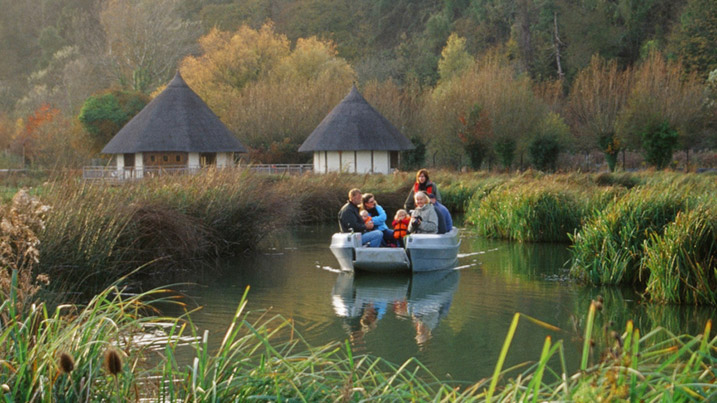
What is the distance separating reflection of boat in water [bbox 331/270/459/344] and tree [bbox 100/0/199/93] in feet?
150

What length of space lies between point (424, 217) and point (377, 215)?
1.17 m

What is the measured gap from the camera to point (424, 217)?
14258 mm

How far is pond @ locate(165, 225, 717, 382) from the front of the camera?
8.88 metres

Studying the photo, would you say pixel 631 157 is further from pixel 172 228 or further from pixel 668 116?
pixel 172 228

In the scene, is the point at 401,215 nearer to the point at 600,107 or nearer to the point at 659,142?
the point at 659,142

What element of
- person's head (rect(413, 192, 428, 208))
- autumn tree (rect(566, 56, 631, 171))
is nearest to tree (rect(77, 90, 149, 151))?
autumn tree (rect(566, 56, 631, 171))

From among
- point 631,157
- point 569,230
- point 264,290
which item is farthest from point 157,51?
point 264,290

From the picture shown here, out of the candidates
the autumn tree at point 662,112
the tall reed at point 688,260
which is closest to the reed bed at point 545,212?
the tall reed at point 688,260

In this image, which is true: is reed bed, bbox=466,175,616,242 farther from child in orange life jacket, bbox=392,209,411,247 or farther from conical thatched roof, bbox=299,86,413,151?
conical thatched roof, bbox=299,86,413,151

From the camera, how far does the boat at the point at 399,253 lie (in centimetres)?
1417

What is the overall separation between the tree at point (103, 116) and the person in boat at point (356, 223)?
3299cm

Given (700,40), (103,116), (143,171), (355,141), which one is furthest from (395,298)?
(700,40)

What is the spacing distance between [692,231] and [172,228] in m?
8.37

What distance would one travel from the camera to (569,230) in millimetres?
18797
